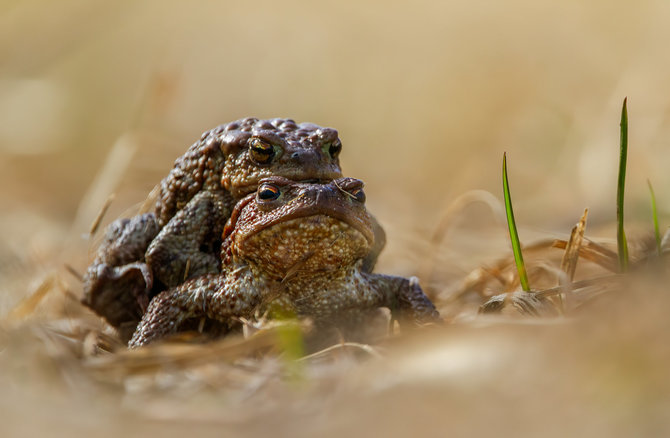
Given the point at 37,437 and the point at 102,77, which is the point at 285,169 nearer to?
the point at 37,437

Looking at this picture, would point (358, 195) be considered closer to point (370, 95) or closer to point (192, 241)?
point (192, 241)

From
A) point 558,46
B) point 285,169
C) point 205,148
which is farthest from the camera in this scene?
point 558,46

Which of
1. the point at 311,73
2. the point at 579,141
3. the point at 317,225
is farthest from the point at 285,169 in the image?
the point at 311,73

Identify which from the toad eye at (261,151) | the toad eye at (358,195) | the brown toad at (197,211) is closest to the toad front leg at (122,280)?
the brown toad at (197,211)

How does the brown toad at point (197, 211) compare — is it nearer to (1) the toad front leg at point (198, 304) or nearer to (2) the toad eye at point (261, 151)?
(2) the toad eye at point (261, 151)

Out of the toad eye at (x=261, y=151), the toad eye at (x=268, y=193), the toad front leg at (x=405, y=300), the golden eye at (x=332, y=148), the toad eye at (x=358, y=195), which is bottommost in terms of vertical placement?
the toad front leg at (x=405, y=300)

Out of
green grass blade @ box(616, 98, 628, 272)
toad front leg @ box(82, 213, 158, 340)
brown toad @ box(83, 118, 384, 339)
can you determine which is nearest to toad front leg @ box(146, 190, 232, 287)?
brown toad @ box(83, 118, 384, 339)
